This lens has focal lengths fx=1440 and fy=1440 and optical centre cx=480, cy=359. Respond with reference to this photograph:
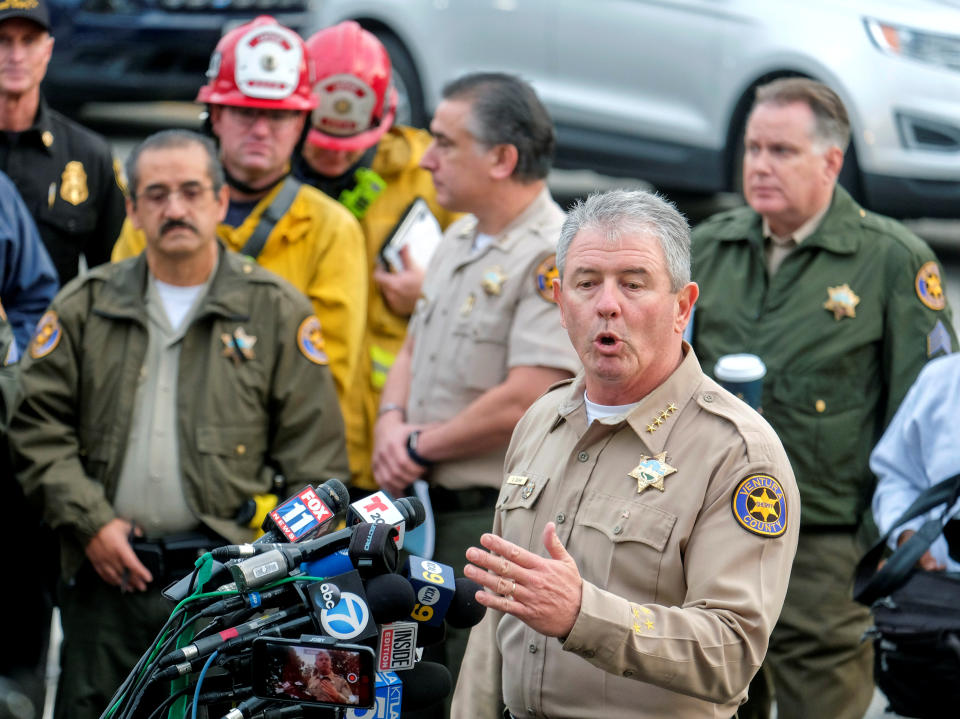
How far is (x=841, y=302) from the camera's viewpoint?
475 cm

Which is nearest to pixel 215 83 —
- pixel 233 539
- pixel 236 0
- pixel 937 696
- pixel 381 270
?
pixel 381 270

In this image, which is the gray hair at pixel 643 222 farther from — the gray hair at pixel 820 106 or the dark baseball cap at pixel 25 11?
the dark baseball cap at pixel 25 11

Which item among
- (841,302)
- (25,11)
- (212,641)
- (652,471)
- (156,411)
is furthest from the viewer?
(25,11)

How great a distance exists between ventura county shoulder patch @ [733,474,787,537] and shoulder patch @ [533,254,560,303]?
1.85 metres

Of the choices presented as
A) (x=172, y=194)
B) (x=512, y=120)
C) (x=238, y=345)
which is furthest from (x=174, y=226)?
(x=512, y=120)

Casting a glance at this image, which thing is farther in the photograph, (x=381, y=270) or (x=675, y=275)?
(x=381, y=270)

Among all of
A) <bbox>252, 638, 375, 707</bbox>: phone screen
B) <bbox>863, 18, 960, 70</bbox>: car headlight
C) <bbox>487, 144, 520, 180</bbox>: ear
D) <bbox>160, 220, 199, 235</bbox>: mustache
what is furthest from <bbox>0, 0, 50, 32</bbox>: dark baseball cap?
<bbox>863, 18, 960, 70</bbox>: car headlight

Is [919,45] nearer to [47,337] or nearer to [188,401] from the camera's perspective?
[188,401]

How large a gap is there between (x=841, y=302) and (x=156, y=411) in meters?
2.27

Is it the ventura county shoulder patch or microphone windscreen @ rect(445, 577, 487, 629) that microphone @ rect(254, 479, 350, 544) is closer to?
microphone windscreen @ rect(445, 577, 487, 629)

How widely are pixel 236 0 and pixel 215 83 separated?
589cm

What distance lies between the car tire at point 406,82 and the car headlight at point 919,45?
2915 millimetres

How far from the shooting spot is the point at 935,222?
1041 centimetres

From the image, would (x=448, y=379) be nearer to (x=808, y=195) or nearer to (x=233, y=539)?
(x=233, y=539)
